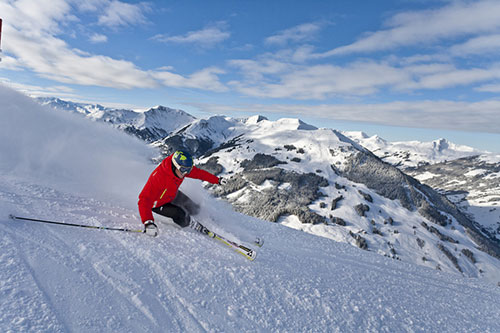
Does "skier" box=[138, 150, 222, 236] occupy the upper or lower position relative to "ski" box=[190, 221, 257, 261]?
upper

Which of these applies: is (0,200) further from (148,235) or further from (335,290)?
(335,290)

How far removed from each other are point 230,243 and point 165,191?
2334 millimetres

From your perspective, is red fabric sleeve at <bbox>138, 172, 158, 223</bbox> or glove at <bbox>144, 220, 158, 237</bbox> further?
red fabric sleeve at <bbox>138, 172, 158, 223</bbox>


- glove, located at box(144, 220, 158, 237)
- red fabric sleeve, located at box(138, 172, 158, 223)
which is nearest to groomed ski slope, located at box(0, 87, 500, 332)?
glove, located at box(144, 220, 158, 237)

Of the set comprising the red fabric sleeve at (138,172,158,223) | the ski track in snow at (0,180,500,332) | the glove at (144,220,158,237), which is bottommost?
the ski track in snow at (0,180,500,332)

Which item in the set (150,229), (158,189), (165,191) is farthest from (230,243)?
(158,189)

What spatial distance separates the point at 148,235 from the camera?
6500mm

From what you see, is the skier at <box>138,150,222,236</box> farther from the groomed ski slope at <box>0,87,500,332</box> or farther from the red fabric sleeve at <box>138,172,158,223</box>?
the groomed ski slope at <box>0,87,500,332</box>

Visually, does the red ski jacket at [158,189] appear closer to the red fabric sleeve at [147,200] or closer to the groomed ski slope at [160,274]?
the red fabric sleeve at [147,200]

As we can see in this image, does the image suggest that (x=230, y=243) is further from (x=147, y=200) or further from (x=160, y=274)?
(x=147, y=200)

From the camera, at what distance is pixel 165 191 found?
698cm

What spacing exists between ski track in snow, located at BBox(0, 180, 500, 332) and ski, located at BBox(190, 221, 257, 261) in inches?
8.0

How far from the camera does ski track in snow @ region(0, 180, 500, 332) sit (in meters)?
3.75

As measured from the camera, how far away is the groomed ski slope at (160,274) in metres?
3.89
